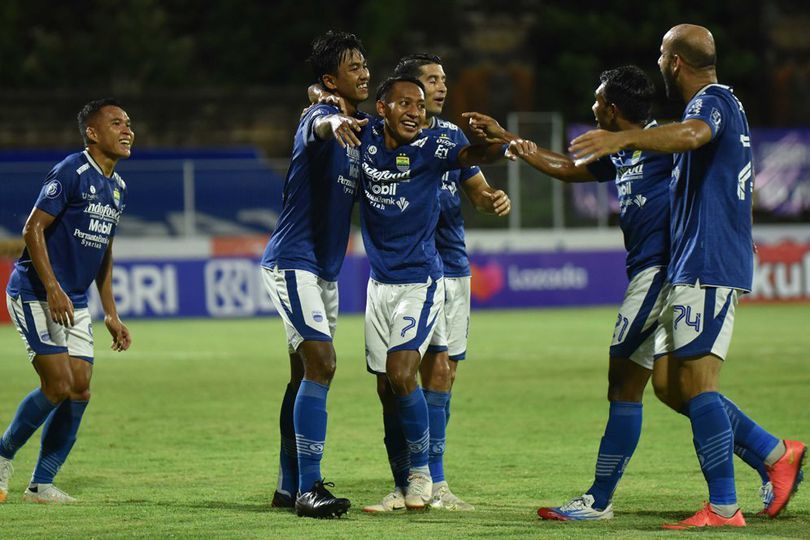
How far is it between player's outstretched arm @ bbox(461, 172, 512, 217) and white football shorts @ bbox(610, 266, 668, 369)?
81cm

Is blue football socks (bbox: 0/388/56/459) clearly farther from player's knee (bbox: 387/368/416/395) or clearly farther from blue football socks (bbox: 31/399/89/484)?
player's knee (bbox: 387/368/416/395)

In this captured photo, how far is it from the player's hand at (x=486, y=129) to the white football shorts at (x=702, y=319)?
3.83 ft

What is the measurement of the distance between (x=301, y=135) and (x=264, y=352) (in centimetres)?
1018

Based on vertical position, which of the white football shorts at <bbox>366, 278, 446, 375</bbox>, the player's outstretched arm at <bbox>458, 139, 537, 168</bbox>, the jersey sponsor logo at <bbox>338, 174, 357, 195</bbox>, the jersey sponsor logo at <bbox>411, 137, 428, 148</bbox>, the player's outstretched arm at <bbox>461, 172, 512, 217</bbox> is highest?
the jersey sponsor logo at <bbox>411, 137, 428, 148</bbox>

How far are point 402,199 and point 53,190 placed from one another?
1979 millimetres

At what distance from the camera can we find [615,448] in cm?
689

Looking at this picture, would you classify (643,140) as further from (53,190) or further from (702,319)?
(53,190)

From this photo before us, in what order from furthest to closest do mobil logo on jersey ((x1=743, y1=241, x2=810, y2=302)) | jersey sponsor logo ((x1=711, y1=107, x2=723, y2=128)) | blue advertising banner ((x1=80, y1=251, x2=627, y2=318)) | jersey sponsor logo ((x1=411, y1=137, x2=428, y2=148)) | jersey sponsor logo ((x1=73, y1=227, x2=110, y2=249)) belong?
1. mobil logo on jersey ((x1=743, y1=241, x2=810, y2=302))
2. blue advertising banner ((x1=80, y1=251, x2=627, y2=318))
3. jersey sponsor logo ((x1=73, y1=227, x2=110, y2=249))
4. jersey sponsor logo ((x1=411, y1=137, x2=428, y2=148))
5. jersey sponsor logo ((x1=711, y1=107, x2=723, y2=128))

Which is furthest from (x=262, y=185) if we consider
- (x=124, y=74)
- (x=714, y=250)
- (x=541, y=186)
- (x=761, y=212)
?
(x=714, y=250)

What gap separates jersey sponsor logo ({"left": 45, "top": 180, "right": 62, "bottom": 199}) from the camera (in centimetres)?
758

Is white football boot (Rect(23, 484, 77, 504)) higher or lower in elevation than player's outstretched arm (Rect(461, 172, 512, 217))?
lower

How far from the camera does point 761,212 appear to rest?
29.0 meters

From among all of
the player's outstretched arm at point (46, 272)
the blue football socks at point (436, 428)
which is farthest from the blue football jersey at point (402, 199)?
the player's outstretched arm at point (46, 272)

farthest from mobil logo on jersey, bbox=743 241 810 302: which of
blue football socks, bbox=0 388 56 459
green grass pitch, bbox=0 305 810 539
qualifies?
blue football socks, bbox=0 388 56 459
